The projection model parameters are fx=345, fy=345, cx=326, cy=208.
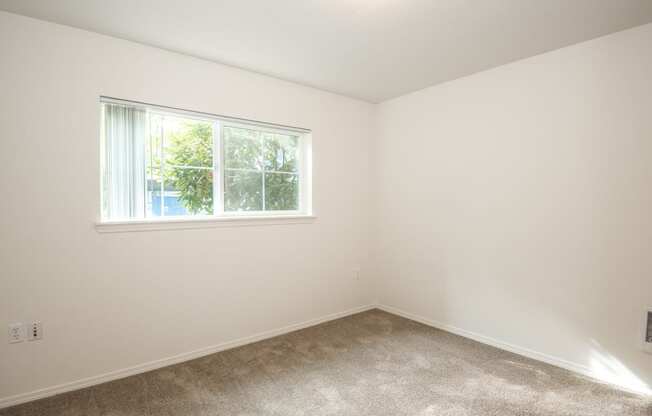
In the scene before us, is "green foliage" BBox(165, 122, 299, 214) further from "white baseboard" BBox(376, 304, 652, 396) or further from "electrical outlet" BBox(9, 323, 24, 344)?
"white baseboard" BBox(376, 304, 652, 396)

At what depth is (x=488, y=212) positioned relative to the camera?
122 inches

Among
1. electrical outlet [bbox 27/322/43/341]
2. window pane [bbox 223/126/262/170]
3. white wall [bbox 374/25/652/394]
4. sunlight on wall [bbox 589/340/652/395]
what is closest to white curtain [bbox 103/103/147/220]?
window pane [bbox 223/126/262/170]

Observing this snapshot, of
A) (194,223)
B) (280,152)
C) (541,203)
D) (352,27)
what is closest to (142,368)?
(194,223)

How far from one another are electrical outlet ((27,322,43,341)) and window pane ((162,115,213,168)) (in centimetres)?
138

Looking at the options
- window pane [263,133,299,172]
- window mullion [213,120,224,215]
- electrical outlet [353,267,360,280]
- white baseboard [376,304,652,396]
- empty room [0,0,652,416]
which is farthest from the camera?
electrical outlet [353,267,360,280]

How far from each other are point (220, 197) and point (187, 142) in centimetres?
53

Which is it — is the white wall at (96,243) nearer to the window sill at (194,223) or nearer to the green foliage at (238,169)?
the window sill at (194,223)

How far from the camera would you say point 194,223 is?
9.25ft

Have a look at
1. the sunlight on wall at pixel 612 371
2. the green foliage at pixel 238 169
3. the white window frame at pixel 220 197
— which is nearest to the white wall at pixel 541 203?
the sunlight on wall at pixel 612 371

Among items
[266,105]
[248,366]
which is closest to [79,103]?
[266,105]

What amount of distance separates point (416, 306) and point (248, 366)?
190 centimetres

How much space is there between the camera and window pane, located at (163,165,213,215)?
110 inches

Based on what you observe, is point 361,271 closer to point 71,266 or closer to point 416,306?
point 416,306

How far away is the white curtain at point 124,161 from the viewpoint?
2.53 m
